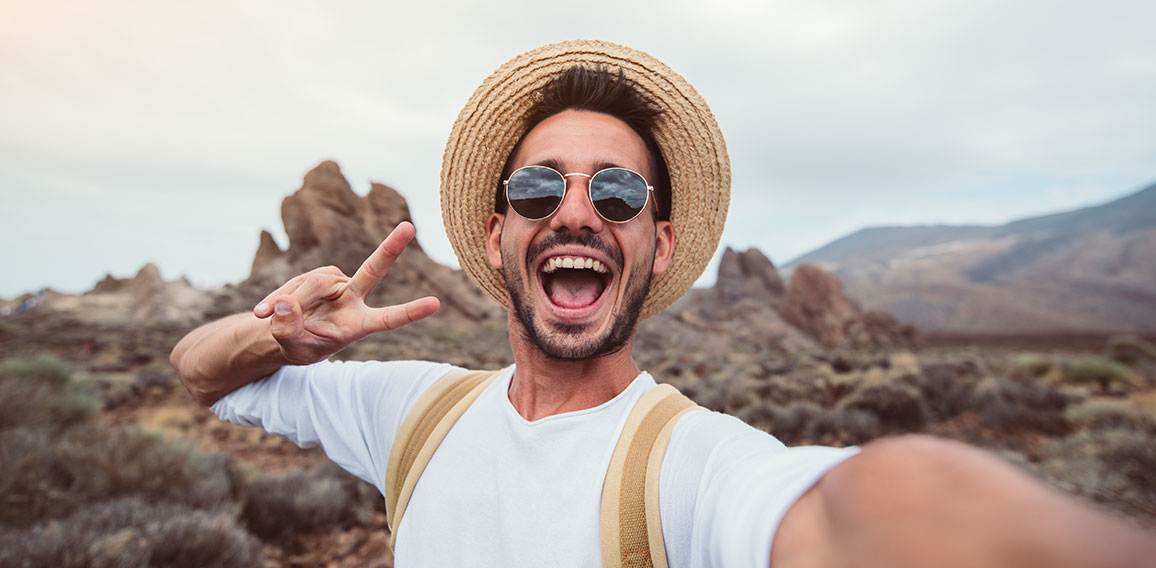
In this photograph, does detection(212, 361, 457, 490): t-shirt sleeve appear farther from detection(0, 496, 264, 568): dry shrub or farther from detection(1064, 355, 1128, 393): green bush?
detection(1064, 355, 1128, 393): green bush

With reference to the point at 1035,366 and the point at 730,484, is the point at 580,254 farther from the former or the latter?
the point at 1035,366

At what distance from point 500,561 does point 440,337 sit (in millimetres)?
19407

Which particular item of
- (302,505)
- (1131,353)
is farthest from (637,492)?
(1131,353)

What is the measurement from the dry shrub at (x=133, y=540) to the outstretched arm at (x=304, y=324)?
2029 millimetres

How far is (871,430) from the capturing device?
6578 mm

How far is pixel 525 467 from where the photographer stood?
135 cm

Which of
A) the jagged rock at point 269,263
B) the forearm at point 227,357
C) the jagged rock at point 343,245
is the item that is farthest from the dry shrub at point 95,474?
the jagged rock at point 269,263

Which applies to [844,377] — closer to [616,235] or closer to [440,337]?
[616,235]

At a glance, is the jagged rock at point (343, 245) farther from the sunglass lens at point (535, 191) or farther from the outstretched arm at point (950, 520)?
the outstretched arm at point (950, 520)

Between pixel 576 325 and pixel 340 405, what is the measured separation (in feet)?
3.00

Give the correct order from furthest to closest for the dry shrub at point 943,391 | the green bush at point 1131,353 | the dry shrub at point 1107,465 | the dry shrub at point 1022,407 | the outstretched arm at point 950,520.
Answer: the green bush at point 1131,353 < the dry shrub at point 943,391 < the dry shrub at point 1022,407 < the dry shrub at point 1107,465 < the outstretched arm at point 950,520

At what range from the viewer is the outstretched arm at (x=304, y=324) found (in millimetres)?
1507

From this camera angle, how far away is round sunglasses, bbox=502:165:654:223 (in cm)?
167

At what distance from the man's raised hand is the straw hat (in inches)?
19.0
